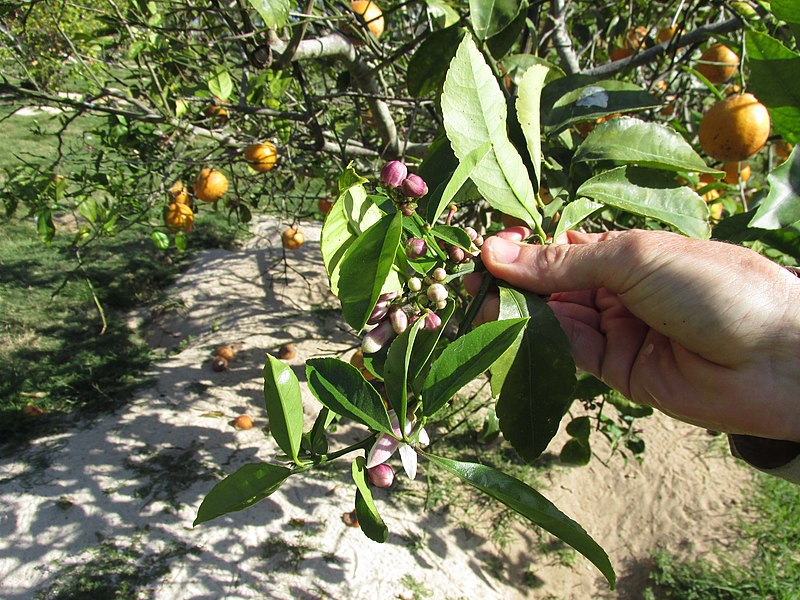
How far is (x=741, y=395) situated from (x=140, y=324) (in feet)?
12.2

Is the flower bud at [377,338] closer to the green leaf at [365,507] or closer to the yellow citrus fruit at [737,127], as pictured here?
the green leaf at [365,507]

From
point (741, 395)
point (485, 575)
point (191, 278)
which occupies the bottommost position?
point (485, 575)

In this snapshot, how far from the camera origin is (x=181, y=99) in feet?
6.15

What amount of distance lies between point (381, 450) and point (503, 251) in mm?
324

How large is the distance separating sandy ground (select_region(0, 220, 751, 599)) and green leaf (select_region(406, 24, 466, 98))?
162 centimetres

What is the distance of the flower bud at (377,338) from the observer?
22.6 inches

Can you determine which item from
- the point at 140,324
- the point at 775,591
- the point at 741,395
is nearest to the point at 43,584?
the point at 140,324

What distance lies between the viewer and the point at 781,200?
0.70 meters

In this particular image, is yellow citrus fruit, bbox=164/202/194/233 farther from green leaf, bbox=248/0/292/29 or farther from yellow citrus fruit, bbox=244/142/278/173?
green leaf, bbox=248/0/292/29

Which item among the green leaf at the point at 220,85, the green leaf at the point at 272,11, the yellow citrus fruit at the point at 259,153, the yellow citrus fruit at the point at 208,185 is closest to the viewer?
the green leaf at the point at 272,11

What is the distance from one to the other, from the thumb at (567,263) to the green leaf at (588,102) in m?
0.20

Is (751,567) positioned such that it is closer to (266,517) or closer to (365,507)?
(266,517)

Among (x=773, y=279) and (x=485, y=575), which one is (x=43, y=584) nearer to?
(x=485, y=575)

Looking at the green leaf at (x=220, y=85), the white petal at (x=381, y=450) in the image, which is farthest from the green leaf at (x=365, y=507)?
the green leaf at (x=220, y=85)
